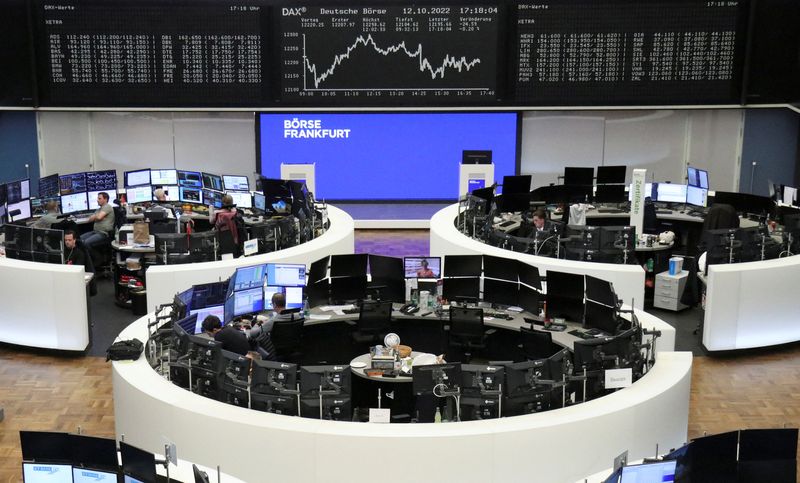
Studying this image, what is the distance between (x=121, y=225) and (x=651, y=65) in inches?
324

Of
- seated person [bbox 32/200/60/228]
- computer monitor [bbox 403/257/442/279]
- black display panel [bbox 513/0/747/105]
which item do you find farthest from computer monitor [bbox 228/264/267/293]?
black display panel [bbox 513/0/747/105]

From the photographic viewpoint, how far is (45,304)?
10617 mm

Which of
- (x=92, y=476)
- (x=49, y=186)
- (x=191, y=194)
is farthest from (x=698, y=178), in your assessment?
(x=92, y=476)

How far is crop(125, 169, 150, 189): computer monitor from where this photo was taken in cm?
1454

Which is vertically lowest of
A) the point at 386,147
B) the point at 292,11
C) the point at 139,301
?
the point at 139,301

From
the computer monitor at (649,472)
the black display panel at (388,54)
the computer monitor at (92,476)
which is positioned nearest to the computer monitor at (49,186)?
the black display panel at (388,54)

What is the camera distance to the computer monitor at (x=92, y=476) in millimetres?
6039

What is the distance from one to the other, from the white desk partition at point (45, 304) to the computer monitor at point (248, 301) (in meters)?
2.06

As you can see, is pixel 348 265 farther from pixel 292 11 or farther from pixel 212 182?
pixel 292 11

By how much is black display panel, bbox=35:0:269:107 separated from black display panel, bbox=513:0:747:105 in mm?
4206

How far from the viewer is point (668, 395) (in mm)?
7527

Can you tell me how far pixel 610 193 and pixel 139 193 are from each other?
706cm

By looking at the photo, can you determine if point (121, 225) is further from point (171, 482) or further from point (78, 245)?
point (171, 482)

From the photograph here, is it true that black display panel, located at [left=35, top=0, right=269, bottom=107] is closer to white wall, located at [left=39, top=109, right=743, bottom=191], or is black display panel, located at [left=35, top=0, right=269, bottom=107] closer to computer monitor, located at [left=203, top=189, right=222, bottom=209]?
computer monitor, located at [left=203, top=189, right=222, bottom=209]
